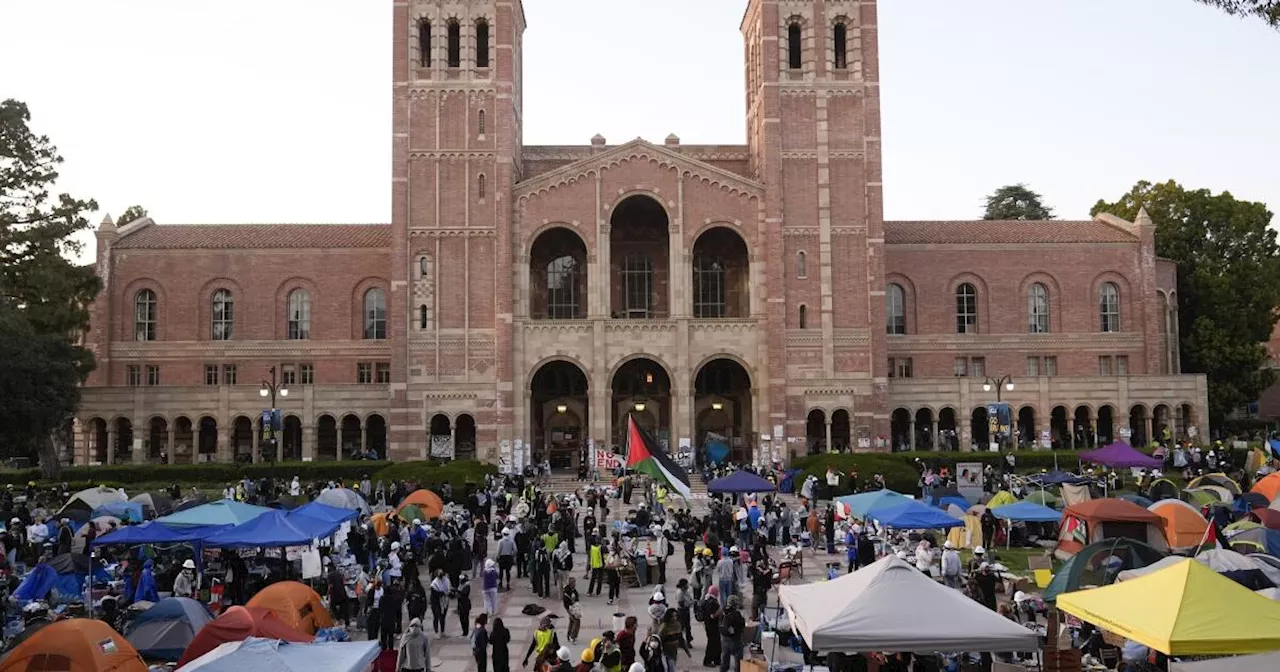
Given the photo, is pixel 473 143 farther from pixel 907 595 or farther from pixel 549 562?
pixel 907 595

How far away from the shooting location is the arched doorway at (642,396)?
59.9 m

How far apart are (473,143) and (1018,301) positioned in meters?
31.9

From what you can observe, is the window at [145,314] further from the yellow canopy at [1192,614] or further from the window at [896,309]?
the yellow canopy at [1192,614]

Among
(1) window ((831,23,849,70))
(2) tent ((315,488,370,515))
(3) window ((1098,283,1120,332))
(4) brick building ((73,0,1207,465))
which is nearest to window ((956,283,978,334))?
(4) brick building ((73,0,1207,465))

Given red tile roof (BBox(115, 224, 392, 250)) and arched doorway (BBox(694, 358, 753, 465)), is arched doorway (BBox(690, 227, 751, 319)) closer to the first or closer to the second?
arched doorway (BBox(694, 358, 753, 465))

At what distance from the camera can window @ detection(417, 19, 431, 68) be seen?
5594 centimetres

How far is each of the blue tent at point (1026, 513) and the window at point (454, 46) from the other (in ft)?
123

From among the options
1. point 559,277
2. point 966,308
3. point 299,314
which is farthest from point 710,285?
Result: point 299,314

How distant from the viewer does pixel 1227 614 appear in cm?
1423

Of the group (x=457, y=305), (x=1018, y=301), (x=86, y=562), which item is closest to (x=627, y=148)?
(x=457, y=305)

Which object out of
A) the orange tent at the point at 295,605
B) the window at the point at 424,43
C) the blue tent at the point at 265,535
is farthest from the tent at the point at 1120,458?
the window at the point at 424,43

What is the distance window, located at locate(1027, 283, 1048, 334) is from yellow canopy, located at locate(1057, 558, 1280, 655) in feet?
165

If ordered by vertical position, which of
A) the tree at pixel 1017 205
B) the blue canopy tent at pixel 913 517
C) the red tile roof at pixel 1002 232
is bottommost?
the blue canopy tent at pixel 913 517

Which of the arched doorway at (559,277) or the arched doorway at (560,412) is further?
the arched doorway at (560,412)
